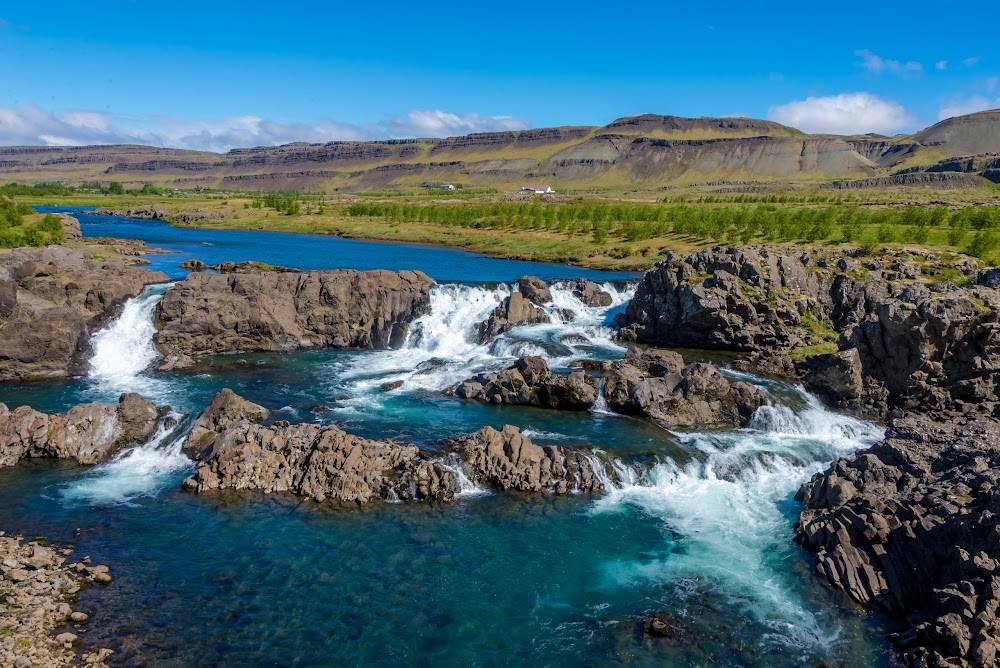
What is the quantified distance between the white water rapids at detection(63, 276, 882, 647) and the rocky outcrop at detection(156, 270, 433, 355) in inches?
77.8

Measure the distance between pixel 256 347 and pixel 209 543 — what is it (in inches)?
1267

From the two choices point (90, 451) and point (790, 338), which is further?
point (790, 338)

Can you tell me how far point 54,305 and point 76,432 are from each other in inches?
909

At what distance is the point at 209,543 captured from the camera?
2762 centimetres

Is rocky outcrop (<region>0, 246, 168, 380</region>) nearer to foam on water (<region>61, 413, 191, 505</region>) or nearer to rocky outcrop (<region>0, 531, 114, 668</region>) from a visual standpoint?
foam on water (<region>61, 413, 191, 505</region>)

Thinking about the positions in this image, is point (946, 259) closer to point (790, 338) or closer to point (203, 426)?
point (790, 338)

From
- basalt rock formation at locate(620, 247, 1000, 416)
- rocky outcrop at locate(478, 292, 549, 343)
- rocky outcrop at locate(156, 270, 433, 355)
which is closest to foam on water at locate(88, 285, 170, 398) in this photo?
rocky outcrop at locate(156, 270, 433, 355)

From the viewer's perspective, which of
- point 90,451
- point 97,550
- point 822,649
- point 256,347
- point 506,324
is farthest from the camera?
point 506,324

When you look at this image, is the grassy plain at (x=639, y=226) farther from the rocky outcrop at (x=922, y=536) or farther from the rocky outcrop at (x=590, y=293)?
the rocky outcrop at (x=922, y=536)

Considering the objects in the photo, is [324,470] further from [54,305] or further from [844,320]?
[844,320]

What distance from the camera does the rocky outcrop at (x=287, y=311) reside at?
55938 mm

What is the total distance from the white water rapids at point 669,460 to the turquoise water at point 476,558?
0.13 meters

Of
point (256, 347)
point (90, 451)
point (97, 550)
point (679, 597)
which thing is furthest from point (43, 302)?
point (679, 597)

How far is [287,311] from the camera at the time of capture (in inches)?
2355
